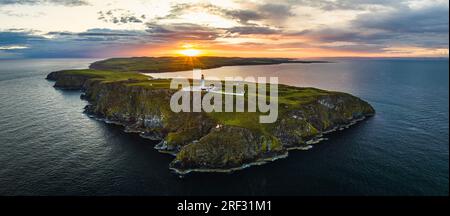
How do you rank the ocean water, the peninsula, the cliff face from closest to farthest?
1. the ocean water
2. the peninsula
3. the cliff face

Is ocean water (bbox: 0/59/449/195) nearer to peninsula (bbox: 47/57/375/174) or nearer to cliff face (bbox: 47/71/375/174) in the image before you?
peninsula (bbox: 47/57/375/174)

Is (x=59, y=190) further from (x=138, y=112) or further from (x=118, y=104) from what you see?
(x=118, y=104)

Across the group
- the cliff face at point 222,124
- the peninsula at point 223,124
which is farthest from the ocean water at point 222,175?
the cliff face at point 222,124

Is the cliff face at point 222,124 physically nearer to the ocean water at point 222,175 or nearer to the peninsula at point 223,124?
the peninsula at point 223,124

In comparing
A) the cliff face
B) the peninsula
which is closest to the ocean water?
the peninsula

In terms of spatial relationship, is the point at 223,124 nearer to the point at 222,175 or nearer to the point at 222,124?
the point at 222,124

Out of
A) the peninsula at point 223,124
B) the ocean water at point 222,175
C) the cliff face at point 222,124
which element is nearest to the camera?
the ocean water at point 222,175

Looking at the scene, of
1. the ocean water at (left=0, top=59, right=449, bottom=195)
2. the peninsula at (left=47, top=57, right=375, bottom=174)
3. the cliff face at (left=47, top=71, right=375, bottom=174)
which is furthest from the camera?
the cliff face at (left=47, top=71, right=375, bottom=174)

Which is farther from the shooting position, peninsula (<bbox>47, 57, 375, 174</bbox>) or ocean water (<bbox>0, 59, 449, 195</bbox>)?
peninsula (<bbox>47, 57, 375, 174</bbox>)

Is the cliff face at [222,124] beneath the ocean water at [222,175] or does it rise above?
above
